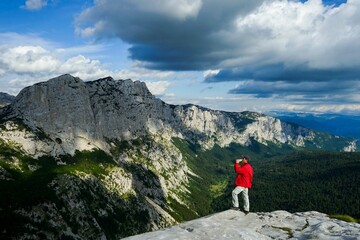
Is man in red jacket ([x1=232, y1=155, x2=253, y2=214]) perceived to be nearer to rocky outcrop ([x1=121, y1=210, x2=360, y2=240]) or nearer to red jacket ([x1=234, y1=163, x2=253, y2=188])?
red jacket ([x1=234, y1=163, x2=253, y2=188])

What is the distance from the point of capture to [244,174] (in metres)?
47.5

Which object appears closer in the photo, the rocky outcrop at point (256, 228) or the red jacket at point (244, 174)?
the rocky outcrop at point (256, 228)

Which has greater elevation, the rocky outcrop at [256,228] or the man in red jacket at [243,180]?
the man in red jacket at [243,180]

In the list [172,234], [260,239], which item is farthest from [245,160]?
[172,234]


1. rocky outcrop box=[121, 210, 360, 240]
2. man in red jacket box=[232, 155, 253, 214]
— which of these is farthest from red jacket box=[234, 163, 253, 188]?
rocky outcrop box=[121, 210, 360, 240]

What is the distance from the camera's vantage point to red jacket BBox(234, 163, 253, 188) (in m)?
47.1

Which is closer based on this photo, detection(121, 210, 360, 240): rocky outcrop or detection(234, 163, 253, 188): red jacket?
detection(121, 210, 360, 240): rocky outcrop

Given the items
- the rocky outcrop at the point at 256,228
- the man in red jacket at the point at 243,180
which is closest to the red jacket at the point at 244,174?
the man in red jacket at the point at 243,180

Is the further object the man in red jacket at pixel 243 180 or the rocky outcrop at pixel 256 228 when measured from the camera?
the man in red jacket at pixel 243 180

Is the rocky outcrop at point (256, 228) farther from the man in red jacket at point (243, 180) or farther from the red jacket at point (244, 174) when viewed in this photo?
the red jacket at point (244, 174)

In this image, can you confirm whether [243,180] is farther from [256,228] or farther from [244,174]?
[256,228]

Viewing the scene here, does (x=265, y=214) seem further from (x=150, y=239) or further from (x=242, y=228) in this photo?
(x=150, y=239)

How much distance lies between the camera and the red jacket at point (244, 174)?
155 ft

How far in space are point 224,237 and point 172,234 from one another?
5.00 m
